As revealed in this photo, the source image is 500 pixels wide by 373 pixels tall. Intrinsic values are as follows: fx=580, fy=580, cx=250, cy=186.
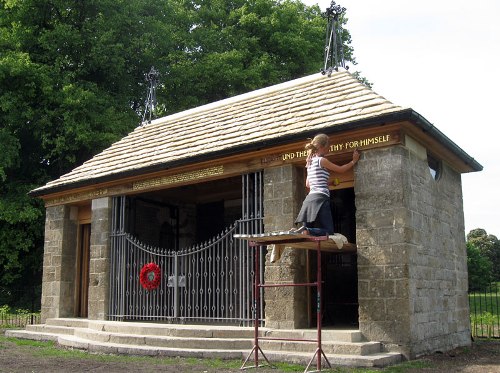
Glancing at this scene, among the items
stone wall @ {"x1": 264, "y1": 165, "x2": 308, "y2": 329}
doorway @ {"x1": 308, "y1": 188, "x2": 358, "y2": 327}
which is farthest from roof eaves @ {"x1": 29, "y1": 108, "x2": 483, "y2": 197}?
doorway @ {"x1": 308, "y1": 188, "x2": 358, "y2": 327}

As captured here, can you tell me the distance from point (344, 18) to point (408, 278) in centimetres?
2239

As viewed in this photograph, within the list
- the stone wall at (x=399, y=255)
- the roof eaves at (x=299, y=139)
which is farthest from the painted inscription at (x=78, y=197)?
the stone wall at (x=399, y=255)

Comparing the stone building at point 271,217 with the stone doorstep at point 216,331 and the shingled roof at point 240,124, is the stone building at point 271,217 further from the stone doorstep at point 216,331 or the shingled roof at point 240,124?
the stone doorstep at point 216,331

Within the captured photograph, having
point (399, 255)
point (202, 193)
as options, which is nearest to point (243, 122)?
point (202, 193)

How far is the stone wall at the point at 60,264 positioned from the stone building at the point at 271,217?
0.12 feet

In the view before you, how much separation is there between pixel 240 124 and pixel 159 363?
5275mm

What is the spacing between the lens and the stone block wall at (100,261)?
12.7 meters

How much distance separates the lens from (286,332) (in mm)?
9141

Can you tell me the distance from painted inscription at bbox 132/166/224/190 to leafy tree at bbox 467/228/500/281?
29.8 m

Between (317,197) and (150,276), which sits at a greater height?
(317,197)

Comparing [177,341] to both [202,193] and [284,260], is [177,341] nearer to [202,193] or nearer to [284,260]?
[284,260]

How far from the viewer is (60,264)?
46.0 feet

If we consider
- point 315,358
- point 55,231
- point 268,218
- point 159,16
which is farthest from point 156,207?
point 159,16

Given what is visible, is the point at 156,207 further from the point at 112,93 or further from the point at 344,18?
the point at 344,18
